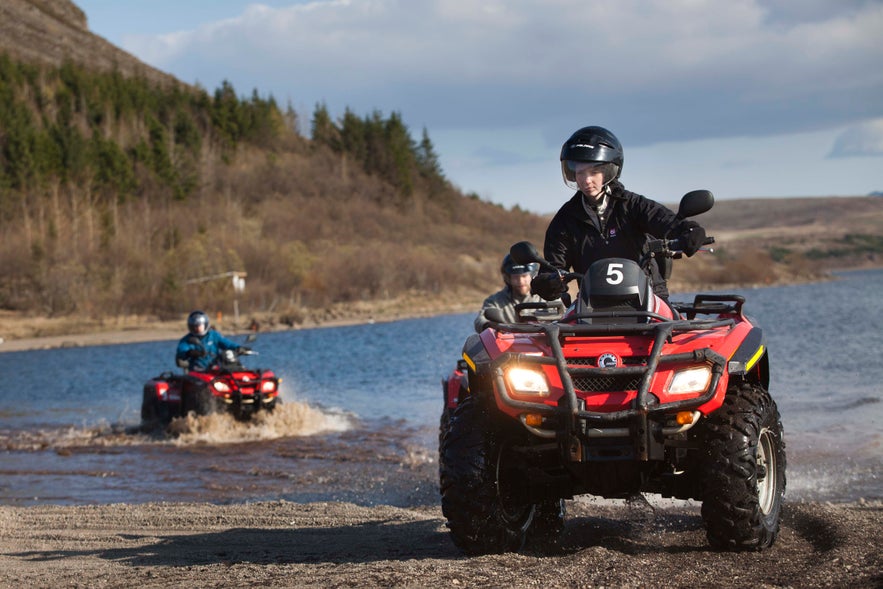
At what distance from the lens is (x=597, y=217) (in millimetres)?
7000

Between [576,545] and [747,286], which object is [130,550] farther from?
[747,286]

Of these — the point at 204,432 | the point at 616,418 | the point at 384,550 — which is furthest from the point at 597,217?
the point at 204,432

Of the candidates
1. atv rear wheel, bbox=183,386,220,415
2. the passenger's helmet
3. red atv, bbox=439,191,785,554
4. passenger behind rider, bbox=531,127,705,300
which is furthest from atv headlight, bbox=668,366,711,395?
atv rear wheel, bbox=183,386,220,415

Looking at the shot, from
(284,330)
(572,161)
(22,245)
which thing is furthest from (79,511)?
(22,245)

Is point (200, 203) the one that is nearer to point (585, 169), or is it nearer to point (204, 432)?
point (204, 432)

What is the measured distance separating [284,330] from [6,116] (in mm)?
34834

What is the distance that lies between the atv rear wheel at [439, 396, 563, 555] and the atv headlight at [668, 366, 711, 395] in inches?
37.1

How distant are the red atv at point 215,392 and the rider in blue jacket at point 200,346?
0.13 m

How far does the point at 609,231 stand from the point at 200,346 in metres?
11.7

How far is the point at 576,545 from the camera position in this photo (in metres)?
6.91

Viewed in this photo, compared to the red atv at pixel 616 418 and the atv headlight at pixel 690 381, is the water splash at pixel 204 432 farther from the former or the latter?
the atv headlight at pixel 690 381

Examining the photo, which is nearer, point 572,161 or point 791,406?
point 572,161

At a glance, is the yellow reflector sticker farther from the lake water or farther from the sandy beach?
the lake water

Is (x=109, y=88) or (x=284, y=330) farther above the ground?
(x=109, y=88)
